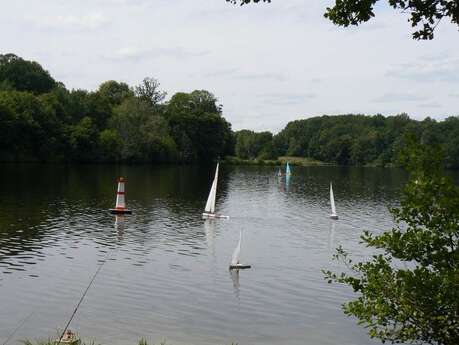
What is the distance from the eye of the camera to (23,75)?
448 ft

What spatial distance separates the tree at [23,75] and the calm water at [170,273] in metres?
92.5

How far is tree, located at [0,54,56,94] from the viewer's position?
5295 inches

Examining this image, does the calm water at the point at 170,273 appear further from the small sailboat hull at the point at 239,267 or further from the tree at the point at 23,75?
the tree at the point at 23,75

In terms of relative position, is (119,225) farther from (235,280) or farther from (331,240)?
(235,280)

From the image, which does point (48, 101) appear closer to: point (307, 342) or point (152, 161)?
point (152, 161)

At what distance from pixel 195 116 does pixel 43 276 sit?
435ft

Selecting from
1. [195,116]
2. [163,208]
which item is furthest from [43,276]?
[195,116]

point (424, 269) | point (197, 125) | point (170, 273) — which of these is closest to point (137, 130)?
point (197, 125)

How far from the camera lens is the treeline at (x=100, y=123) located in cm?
11306

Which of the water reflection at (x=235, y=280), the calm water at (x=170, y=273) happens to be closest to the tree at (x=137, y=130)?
the calm water at (x=170, y=273)

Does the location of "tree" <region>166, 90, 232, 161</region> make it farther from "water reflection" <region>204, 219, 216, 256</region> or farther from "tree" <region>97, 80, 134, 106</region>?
"water reflection" <region>204, 219, 216, 256</region>

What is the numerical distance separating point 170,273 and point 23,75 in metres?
124

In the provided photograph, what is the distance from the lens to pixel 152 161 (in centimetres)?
13988

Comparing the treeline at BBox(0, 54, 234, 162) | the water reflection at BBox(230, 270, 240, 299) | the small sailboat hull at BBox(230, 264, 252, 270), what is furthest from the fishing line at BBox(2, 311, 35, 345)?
the treeline at BBox(0, 54, 234, 162)
